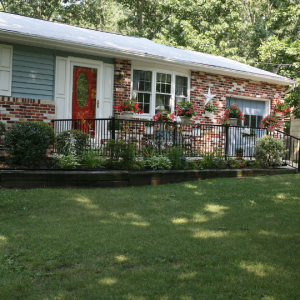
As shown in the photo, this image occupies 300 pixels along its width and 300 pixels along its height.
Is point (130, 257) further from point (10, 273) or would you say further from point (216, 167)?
point (216, 167)

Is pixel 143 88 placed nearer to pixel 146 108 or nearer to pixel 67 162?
pixel 146 108

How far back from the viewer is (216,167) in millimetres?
8266

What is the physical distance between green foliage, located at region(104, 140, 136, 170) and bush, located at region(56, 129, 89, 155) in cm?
57

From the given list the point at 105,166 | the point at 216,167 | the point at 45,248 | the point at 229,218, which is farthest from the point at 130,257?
the point at 216,167

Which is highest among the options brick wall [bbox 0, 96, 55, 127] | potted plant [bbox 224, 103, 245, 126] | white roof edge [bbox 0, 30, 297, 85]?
white roof edge [bbox 0, 30, 297, 85]

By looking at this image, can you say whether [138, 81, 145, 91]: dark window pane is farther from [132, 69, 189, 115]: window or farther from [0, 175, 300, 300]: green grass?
[0, 175, 300, 300]: green grass

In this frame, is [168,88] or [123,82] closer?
[123,82]

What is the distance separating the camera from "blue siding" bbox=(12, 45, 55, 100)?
319 inches

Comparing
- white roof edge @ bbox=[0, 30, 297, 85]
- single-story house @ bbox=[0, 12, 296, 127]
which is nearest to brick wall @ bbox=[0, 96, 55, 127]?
single-story house @ bbox=[0, 12, 296, 127]

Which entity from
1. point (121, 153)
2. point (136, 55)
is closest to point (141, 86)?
point (136, 55)

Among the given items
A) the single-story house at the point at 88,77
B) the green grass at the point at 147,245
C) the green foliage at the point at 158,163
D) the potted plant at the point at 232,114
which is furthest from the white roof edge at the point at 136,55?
the green grass at the point at 147,245

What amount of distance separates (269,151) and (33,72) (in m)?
Result: 6.84

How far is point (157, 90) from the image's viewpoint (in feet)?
34.0

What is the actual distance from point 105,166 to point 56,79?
3.21m
